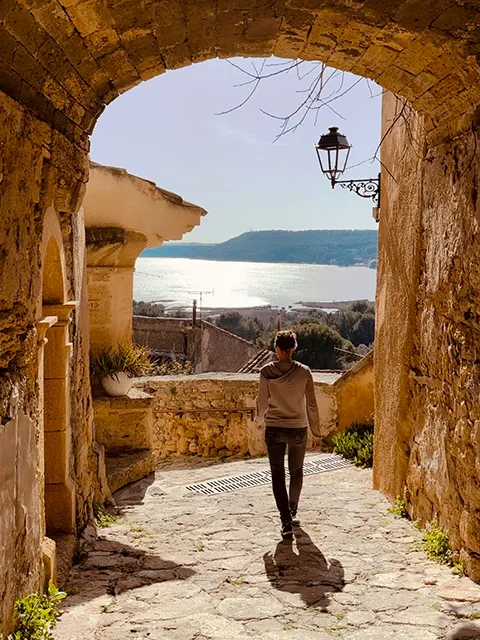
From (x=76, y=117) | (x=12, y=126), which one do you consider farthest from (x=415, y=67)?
(x=12, y=126)

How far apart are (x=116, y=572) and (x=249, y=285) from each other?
8126cm

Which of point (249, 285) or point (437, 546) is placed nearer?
point (437, 546)

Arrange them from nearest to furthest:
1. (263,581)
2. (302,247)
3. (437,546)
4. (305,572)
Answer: (263,581), (305,572), (437,546), (302,247)

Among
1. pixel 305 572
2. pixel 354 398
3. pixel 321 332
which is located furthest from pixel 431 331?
pixel 321 332

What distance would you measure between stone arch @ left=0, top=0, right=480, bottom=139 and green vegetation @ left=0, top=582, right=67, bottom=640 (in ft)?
7.72

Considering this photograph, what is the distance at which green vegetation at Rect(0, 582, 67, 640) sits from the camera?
9.93 feet

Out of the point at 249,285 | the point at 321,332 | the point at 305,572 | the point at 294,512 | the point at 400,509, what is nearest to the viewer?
the point at 305,572

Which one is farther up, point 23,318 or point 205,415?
point 23,318

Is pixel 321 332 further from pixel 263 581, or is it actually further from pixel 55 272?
pixel 263 581

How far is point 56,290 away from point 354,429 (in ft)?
19.8

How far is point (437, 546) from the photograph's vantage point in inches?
168

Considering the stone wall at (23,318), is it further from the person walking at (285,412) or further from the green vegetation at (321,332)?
the green vegetation at (321,332)

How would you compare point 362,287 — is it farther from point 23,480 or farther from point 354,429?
point 23,480

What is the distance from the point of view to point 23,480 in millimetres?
3232
